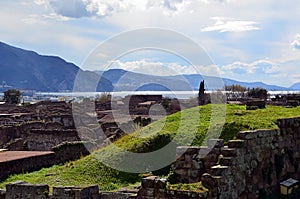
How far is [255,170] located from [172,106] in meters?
45.1

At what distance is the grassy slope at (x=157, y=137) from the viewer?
16453 millimetres

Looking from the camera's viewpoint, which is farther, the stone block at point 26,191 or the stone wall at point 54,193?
the stone block at point 26,191

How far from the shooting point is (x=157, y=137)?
18344 mm

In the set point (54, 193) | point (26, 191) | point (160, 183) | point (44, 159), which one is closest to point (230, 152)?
point (160, 183)

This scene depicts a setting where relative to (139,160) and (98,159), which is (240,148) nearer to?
(139,160)

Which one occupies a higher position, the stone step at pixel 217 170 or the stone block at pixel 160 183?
the stone step at pixel 217 170

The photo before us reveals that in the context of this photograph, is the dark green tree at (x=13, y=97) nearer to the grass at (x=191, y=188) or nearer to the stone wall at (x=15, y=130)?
the stone wall at (x=15, y=130)

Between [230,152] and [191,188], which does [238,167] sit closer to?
[230,152]

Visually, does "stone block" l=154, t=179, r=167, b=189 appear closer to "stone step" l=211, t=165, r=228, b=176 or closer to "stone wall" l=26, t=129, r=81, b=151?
"stone step" l=211, t=165, r=228, b=176

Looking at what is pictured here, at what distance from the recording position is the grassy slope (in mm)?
16453

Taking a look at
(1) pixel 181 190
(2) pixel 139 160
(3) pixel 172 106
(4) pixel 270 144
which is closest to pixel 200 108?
(2) pixel 139 160

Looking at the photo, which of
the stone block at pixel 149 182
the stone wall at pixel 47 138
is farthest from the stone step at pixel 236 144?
the stone wall at pixel 47 138

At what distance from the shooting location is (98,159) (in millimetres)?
19359

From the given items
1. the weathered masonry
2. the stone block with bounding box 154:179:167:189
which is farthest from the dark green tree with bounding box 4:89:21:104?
the stone block with bounding box 154:179:167:189
